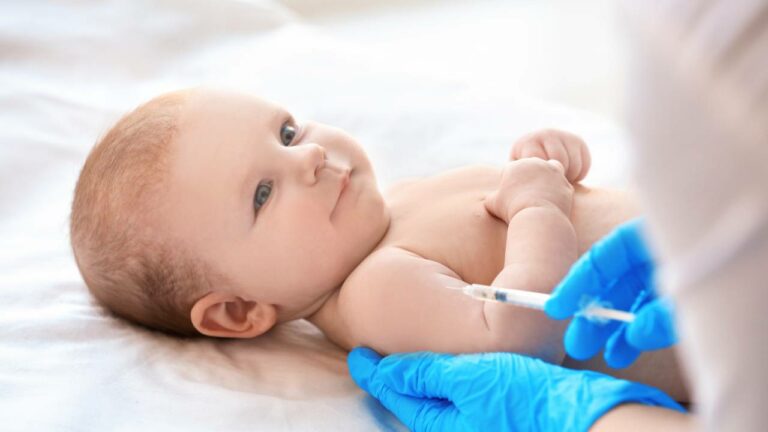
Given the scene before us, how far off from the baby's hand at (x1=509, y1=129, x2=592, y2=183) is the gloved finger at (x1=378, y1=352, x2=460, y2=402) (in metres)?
0.35

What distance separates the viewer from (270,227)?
46.1 inches

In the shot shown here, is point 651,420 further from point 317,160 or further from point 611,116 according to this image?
point 611,116

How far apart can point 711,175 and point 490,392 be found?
529 millimetres

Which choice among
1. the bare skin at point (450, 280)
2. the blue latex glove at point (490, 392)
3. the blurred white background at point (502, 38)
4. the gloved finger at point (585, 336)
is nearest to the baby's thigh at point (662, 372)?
the bare skin at point (450, 280)

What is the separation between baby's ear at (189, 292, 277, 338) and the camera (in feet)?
3.91

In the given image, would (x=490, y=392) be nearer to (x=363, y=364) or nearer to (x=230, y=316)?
(x=363, y=364)

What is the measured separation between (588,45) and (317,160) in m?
1.61

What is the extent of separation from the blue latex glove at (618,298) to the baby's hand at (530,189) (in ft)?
1.01

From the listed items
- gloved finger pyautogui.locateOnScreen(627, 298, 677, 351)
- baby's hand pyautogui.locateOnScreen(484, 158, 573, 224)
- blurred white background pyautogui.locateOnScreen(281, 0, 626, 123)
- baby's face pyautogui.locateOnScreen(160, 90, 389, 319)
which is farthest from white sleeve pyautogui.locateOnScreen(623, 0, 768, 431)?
blurred white background pyautogui.locateOnScreen(281, 0, 626, 123)

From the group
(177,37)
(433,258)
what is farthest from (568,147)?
(177,37)

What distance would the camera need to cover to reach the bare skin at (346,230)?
1.08 meters

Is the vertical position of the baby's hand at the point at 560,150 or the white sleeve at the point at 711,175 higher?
the white sleeve at the point at 711,175

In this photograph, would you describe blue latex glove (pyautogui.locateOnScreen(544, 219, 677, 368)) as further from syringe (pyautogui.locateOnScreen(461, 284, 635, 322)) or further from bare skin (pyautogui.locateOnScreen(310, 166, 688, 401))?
bare skin (pyautogui.locateOnScreen(310, 166, 688, 401))

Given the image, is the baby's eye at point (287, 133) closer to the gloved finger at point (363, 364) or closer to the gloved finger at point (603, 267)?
the gloved finger at point (363, 364)
